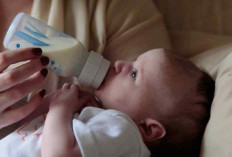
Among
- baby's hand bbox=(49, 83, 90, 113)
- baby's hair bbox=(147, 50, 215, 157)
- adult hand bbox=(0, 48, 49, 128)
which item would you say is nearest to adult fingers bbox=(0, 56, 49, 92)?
adult hand bbox=(0, 48, 49, 128)

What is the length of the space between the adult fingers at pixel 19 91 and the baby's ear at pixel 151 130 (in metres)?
0.32

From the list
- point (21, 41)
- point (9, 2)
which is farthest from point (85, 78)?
point (9, 2)

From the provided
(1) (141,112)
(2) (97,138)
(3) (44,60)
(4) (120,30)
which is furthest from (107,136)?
(4) (120,30)

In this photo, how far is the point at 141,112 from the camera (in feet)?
2.89

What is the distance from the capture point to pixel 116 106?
0.91m

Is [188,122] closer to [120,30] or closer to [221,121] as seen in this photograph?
[221,121]

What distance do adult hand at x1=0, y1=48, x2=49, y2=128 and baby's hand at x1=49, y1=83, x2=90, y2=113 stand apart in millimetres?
58

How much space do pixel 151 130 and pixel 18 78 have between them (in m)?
0.39

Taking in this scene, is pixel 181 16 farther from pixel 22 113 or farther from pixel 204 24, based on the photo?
pixel 22 113

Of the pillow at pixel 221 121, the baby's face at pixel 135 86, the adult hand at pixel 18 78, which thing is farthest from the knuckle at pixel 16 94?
the pillow at pixel 221 121

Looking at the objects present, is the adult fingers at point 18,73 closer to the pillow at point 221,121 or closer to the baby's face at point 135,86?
the baby's face at point 135,86

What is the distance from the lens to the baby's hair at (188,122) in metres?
0.87

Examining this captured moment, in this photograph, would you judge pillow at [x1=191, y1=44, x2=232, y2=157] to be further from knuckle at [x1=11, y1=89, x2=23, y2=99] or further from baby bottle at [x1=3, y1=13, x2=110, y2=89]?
knuckle at [x1=11, y1=89, x2=23, y2=99]

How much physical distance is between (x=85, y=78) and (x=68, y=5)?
0.38 metres
